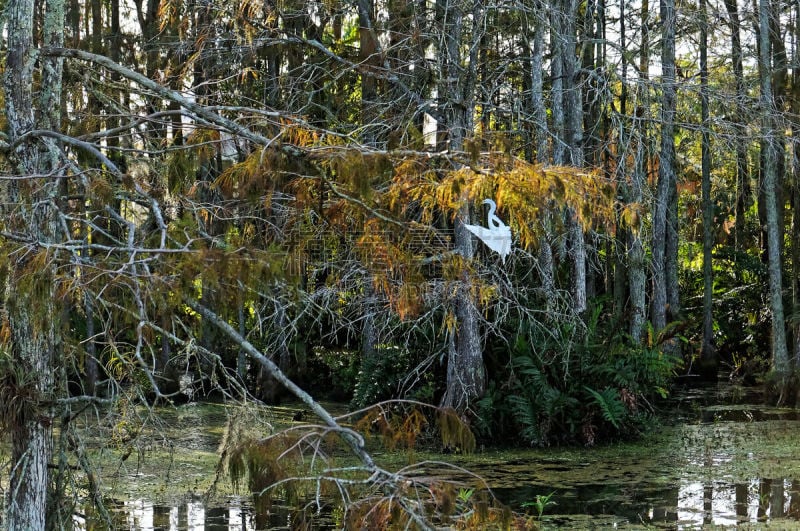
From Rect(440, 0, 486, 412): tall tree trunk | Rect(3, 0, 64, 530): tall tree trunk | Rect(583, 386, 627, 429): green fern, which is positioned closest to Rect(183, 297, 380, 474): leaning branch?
Rect(3, 0, 64, 530): tall tree trunk

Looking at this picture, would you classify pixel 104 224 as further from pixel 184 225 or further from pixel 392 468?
pixel 184 225

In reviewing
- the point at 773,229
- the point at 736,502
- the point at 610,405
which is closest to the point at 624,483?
the point at 736,502

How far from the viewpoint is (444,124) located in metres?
11.2

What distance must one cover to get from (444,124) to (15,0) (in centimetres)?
582

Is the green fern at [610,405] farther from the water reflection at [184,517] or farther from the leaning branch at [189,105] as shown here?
the leaning branch at [189,105]

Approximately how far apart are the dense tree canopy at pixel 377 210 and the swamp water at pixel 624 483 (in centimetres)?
83

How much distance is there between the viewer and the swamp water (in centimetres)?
868

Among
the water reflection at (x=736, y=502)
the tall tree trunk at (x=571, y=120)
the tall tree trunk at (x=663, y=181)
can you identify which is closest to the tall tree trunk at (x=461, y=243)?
the tall tree trunk at (x=571, y=120)

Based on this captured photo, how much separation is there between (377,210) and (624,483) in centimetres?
571

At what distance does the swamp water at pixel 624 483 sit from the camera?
28.5 feet

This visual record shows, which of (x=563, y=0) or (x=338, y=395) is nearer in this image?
(x=563, y=0)

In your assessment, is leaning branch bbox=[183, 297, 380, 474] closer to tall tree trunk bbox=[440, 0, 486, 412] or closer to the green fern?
tall tree trunk bbox=[440, 0, 486, 412]

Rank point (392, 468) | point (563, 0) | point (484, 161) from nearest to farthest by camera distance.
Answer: point (484, 161) → point (392, 468) → point (563, 0)

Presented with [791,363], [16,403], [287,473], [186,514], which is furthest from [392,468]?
[791,363]
